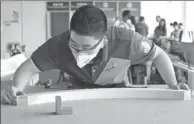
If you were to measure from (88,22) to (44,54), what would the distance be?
46 cm

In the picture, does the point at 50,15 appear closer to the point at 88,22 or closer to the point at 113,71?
the point at 113,71

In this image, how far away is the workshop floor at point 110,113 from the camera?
1.04 m

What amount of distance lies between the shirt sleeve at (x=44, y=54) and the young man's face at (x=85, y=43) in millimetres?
185

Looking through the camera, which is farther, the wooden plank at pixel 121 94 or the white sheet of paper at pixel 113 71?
the white sheet of paper at pixel 113 71

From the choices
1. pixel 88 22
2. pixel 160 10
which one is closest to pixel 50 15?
pixel 160 10

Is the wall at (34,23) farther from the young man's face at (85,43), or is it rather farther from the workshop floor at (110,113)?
the workshop floor at (110,113)

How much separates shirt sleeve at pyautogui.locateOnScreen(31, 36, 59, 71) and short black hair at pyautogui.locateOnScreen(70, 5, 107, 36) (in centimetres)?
36

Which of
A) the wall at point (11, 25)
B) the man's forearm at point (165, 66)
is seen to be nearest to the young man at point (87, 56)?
the man's forearm at point (165, 66)

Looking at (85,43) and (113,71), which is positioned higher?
(85,43)

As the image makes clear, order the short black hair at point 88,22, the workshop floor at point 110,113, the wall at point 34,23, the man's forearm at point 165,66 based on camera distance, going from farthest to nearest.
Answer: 1. the wall at point 34,23
2. the man's forearm at point 165,66
3. the short black hair at point 88,22
4. the workshop floor at point 110,113

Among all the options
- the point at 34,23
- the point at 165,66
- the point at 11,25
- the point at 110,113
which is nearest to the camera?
the point at 110,113

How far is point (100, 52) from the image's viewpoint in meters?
1.67

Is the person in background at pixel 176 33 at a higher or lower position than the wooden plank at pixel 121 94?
higher

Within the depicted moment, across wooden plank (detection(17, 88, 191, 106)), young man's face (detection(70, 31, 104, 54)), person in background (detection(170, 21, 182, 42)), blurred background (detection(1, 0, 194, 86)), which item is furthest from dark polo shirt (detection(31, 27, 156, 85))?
blurred background (detection(1, 0, 194, 86))
